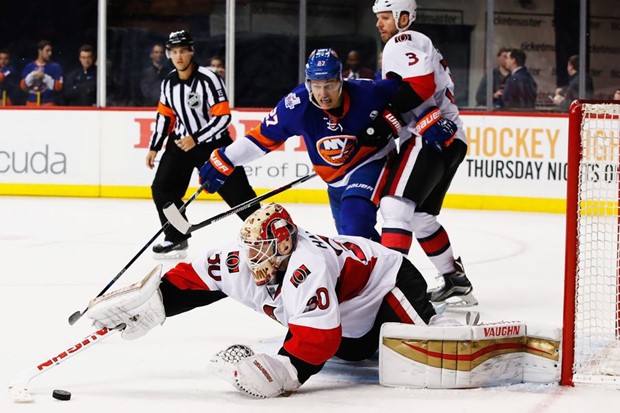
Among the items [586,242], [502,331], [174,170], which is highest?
[174,170]

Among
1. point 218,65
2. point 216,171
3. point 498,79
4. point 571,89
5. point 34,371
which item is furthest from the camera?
point 218,65

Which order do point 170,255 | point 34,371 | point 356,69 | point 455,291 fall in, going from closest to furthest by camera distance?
point 34,371 → point 455,291 → point 170,255 → point 356,69

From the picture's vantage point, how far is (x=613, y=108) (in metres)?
3.29

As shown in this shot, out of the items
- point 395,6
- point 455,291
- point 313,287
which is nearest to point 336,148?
point 395,6

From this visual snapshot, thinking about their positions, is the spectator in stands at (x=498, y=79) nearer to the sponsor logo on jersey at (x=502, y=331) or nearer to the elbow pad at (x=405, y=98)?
the elbow pad at (x=405, y=98)

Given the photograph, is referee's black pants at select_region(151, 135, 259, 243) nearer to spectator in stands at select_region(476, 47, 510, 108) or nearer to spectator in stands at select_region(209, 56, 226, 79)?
spectator in stands at select_region(476, 47, 510, 108)

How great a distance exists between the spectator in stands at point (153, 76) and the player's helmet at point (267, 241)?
7082 millimetres

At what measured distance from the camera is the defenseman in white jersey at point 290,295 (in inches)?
119

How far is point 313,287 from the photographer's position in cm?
302

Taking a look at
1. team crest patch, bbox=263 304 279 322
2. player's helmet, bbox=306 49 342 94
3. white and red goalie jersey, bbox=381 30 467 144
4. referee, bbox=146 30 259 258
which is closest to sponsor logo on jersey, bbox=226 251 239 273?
team crest patch, bbox=263 304 279 322

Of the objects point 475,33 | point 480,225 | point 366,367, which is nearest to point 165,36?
point 475,33

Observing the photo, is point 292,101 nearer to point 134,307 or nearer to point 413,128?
point 413,128

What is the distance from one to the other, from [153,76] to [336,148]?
6.25m

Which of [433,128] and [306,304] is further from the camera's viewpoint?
[433,128]
